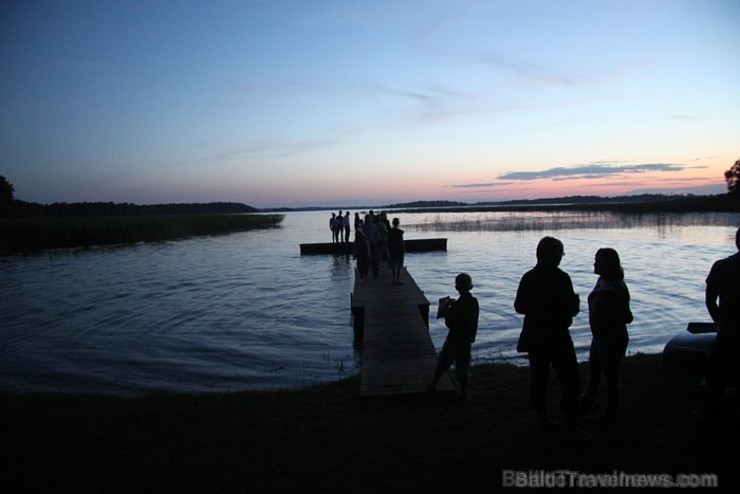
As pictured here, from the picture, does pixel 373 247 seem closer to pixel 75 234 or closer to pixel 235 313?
pixel 235 313

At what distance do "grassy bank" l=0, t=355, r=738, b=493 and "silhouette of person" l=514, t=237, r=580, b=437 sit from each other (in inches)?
23.1

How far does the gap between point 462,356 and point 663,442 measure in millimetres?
2145

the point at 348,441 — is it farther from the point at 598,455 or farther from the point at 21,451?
the point at 21,451

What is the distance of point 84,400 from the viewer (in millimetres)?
6930

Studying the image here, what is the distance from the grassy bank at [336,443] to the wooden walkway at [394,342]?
38 centimetres

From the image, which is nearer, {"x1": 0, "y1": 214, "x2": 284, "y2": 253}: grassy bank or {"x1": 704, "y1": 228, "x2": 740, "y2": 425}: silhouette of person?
{"x1": 704, "y1": 228, "x2": 740, "y2": 425}: silhouette of person

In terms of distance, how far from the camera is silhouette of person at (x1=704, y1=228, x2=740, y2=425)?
14.8 feet

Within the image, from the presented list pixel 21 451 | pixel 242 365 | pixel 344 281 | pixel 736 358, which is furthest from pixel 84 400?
pixel 344 281

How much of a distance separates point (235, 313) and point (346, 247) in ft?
57.7

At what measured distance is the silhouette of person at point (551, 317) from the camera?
4.49m

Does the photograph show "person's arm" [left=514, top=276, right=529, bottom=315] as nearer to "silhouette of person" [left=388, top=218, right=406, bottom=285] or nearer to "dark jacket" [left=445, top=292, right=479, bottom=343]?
"dark jacket" [left=445, top=292, right=479, bottom=343]

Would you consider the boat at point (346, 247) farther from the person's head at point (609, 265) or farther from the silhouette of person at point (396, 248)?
the person's head at point (609, 265)

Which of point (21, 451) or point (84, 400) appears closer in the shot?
point (21, 451)

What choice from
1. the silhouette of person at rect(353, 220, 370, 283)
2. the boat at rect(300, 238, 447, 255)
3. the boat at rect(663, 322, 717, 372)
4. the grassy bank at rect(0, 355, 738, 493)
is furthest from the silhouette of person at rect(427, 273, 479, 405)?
the boat at rect(300, 238, 447, 255)
